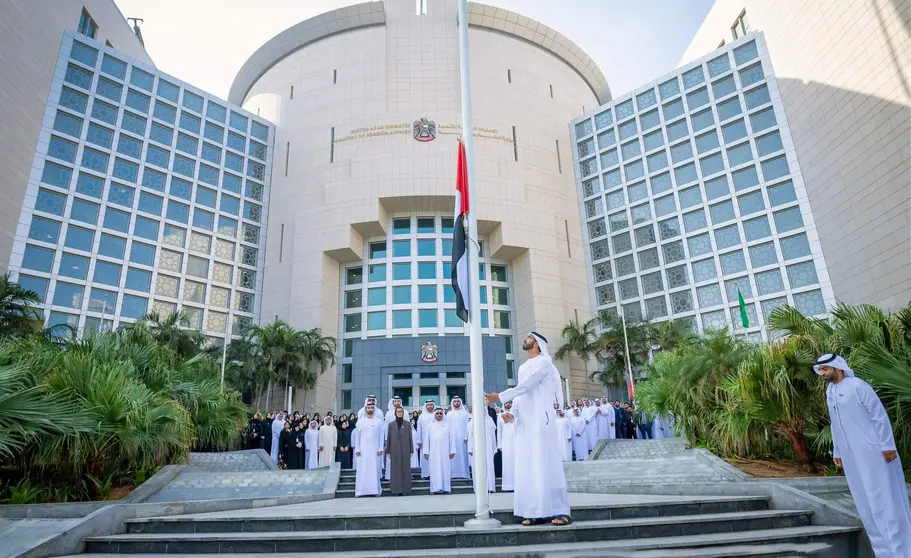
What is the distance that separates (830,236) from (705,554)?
31.4 meters

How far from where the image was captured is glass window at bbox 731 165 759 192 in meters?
34.9

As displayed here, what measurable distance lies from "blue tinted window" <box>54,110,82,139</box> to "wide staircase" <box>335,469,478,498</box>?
3154cm

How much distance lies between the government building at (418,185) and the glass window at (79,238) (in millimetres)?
141

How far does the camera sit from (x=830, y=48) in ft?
90.5

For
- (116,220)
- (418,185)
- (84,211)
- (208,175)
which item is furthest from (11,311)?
(418,185)

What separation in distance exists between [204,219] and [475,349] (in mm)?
37018

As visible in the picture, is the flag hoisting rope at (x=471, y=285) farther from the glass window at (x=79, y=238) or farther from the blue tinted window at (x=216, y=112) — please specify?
the blue tinted window at (x=216, y=112)

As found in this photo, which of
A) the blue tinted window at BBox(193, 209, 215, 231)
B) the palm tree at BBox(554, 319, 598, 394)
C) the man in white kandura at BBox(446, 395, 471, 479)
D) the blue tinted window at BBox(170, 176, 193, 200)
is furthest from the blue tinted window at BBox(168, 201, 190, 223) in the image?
the man in white kandura at BBox(446, 395, 471, 479)

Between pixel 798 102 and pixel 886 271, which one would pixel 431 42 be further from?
pixel 886 271

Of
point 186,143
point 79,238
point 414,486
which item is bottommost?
point 414,486

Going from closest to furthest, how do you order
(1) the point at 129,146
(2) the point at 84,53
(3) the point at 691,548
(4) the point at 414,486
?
(3) the point at 691,548, (4) the point at 414,486, (2) the point at 84,53, (1) the point at 129,146

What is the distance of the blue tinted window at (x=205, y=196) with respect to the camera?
3850cm

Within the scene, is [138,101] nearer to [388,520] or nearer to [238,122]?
[238,122]

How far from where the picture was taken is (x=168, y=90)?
3909 cm
